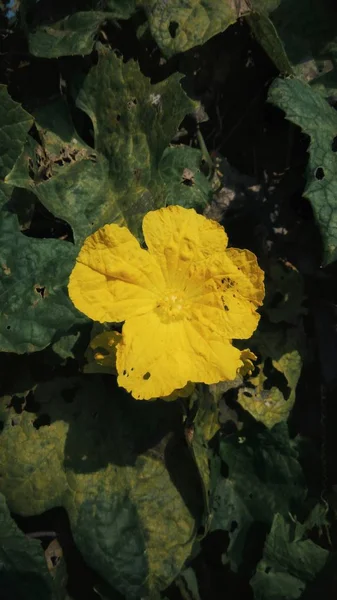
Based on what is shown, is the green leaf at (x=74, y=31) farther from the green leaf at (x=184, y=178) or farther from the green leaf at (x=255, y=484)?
the green leaf at (x=255, y=484)

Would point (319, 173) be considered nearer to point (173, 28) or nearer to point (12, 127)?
point (173, 28)

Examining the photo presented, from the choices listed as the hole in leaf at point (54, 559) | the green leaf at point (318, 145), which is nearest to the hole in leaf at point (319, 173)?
the green leaf at point (318, 145)

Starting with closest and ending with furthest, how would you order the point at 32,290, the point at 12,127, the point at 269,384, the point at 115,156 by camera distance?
the point at 32,290 < the point at 12,127 < the point at 115,156 < the point at 269,384

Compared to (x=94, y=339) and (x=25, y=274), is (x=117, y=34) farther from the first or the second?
(x=94, y=339)

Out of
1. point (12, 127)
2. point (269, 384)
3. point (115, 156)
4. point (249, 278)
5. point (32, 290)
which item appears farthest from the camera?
point (269, 384)

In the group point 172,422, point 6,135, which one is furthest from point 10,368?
point 6,135

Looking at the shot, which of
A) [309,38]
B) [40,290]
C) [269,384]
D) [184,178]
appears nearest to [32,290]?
[40,290]

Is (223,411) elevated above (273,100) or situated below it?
below
